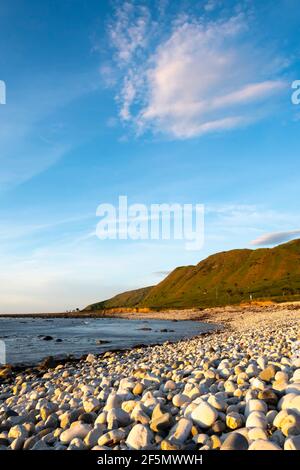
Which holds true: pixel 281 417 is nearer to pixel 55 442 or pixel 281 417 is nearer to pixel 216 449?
pixel 216 449

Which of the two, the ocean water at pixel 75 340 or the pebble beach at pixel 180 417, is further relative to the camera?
the ocean water at pixel 75 340

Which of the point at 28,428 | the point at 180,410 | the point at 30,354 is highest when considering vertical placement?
the point at 180,410

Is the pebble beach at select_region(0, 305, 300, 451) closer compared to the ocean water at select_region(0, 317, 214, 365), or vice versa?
the pebble beach at select_region(0, 305, 300, 451)

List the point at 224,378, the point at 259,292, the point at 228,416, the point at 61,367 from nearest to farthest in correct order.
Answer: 1. the point at 228,416
2. the point at 224,378
3. the point at 61,367
4. the point at 259,292

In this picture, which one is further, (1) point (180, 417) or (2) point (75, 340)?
(2) point (75, 340)

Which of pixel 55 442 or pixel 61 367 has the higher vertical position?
pixel 55 442

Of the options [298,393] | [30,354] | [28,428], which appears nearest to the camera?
[298,393]

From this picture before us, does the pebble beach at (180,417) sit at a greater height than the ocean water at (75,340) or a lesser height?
greater

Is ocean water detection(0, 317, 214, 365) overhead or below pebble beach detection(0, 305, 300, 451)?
below

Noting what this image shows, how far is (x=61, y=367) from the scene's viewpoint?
59.1 ft

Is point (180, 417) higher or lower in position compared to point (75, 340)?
higher
